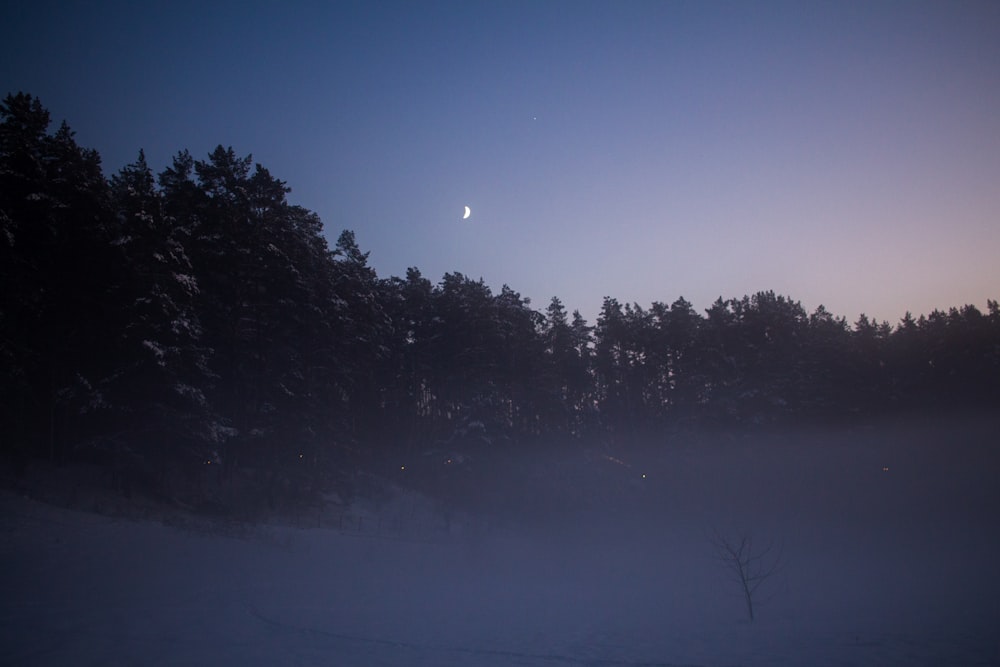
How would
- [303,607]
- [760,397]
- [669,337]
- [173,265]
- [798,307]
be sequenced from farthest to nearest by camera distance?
[798,307], [669,337], [760,397], [173,265], [303,607]

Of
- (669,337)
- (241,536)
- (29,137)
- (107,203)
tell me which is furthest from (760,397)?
(29,137)

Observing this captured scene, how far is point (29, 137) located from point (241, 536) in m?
19.3

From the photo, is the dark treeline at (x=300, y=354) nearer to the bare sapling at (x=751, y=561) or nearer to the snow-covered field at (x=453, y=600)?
the snow-covered field at (x=453, y=600)

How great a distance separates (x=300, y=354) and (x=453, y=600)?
19.0 m

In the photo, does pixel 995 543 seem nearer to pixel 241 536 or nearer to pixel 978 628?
pixel 978 628

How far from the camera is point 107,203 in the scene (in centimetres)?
2458

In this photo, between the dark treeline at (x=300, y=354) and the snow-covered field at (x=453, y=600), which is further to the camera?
the dark treeline at (x=300, y=354)

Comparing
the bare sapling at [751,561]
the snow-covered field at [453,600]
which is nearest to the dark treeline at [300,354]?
the snow-covered field at [453,600]

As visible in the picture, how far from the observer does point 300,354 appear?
32.9 m

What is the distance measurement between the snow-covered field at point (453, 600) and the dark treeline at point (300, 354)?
629cm

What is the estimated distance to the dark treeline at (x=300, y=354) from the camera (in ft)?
75.7

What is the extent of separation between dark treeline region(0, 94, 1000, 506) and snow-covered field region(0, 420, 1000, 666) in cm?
629

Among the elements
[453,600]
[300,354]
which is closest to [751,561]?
[453,600]

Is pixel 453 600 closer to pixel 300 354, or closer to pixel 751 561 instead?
pixel 300 354
